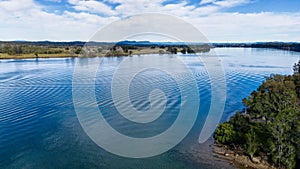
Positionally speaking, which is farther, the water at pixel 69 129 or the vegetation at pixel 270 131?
the water at pixel 69 129

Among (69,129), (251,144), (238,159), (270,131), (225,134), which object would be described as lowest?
(238,159)

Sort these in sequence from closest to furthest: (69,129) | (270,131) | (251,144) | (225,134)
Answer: (270,131) → (251,144) → (225,134) → (69,129)

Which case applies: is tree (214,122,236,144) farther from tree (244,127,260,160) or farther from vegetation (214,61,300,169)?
tree (244,127,260,160)

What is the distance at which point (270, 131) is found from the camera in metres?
10.8

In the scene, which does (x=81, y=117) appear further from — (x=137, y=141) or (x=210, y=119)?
(x=210, y=119)

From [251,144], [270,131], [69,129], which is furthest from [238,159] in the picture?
[69,129]

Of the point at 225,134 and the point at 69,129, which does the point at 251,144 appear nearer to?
the point at 225,134

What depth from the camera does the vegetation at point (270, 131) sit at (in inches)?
404

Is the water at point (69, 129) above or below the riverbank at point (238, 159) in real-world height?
above

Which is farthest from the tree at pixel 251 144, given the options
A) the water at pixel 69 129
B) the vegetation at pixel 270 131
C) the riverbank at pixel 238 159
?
the water at pixel 69 129

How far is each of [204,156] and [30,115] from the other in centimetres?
1285

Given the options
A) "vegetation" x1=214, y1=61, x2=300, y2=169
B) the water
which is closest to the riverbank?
"vegetation" x1=214, y1=61, x2=300, y2=169

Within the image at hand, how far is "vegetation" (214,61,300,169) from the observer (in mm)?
10266

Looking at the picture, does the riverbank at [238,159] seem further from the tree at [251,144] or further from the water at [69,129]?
the water at [69,129]
